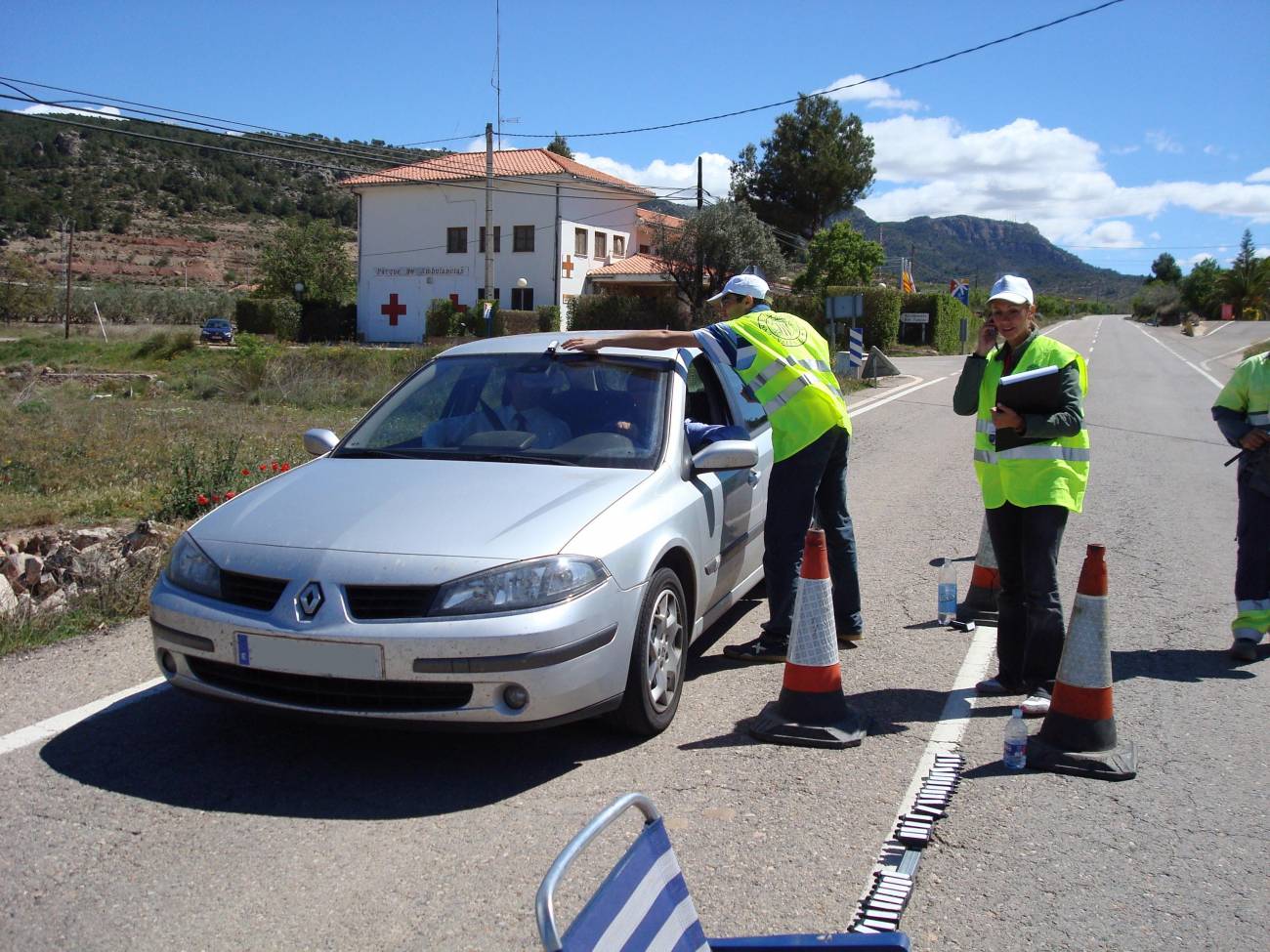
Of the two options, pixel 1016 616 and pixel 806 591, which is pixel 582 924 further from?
pixel 1016 616

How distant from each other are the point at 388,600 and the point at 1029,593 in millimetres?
2841

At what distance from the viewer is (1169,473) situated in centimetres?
1263

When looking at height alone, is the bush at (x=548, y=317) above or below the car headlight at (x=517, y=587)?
above

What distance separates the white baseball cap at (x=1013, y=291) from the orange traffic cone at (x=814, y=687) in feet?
4.58

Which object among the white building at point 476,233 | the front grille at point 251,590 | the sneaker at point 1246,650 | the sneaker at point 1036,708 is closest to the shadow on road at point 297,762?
the front grille at point 251,590

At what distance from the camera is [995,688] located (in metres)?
5.16

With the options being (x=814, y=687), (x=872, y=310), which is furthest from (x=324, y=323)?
(x=814, y=687)

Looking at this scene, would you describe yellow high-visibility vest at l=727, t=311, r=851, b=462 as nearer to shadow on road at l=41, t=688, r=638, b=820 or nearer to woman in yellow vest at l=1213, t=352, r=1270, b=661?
shadow on road at l=41, t=688, r=638, b=820

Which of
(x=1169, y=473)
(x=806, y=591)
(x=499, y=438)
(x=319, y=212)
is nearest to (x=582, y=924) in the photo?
(x=806, y=591)

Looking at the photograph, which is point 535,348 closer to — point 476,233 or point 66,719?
point 66,719

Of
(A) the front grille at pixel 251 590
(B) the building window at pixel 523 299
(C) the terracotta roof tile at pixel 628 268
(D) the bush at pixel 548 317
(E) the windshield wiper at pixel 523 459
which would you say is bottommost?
(A) the front grille at pixel 251 590

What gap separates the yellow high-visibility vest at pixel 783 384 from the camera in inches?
217

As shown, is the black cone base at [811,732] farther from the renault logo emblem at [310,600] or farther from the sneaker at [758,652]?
the renault logo emblem at [310,600]

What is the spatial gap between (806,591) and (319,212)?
110686 millimetres
